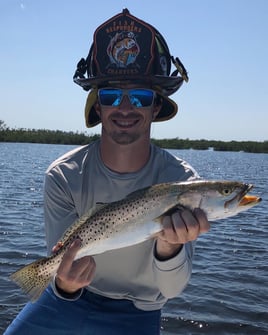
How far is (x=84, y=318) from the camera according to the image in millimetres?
4324

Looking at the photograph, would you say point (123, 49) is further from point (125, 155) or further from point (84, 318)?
point (84, 318)

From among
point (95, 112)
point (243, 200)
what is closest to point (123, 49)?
point (95, 112)

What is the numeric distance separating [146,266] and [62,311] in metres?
0.85

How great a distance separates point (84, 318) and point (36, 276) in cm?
75

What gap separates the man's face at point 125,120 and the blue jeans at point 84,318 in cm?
150

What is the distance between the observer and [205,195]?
3553mm

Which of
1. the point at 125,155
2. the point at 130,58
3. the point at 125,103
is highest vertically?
the point at 130,58

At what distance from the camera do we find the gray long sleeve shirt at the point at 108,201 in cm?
443

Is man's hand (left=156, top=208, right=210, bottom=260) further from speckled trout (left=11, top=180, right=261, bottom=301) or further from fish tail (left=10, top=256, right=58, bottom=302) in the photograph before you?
fish tail (left=10, top=256, right=58, bottom=302)

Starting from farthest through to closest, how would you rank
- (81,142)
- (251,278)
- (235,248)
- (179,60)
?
1. (81,142)
2. (235,248)
3. (251,278)
4. (179,60)

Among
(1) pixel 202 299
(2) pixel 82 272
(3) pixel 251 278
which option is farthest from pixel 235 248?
(2) pixel 82 272

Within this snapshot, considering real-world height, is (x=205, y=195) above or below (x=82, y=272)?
above

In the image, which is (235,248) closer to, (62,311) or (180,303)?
(180,303)

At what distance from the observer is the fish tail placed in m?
3.81
